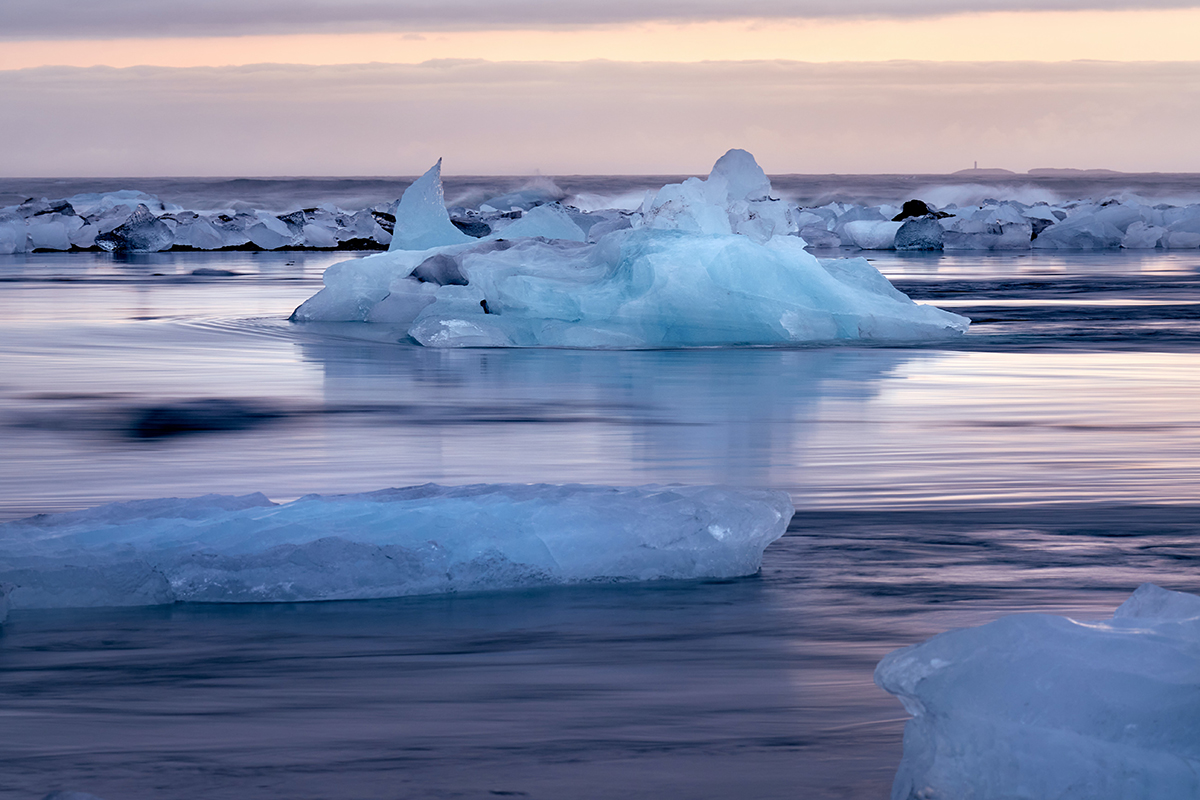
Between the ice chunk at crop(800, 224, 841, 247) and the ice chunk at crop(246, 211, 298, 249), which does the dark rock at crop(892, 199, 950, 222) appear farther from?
the ice chunk at crop(246, 211, 298, 249)

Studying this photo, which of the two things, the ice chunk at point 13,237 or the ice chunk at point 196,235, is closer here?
the ice chunk at point 13,237

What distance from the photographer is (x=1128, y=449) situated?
5711 millimetres

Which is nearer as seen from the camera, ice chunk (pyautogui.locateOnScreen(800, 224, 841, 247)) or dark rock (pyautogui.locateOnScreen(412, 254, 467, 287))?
dark rock (pyautogui.locateOnScreen(412, 254, 467, 287))

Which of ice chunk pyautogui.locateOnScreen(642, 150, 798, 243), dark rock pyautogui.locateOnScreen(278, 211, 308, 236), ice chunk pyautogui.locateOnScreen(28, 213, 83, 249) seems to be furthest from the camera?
dark rock pyautogui.locateOnScreen(278, 211, 308, 236)

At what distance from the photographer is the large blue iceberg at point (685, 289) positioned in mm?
11211

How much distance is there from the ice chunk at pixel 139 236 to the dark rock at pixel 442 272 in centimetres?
1707

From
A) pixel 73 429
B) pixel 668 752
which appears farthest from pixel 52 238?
pixel 668 752

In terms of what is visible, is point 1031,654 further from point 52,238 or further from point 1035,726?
point 52,238

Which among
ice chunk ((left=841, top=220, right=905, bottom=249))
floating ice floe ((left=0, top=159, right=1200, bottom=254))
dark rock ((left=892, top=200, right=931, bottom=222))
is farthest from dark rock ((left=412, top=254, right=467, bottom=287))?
dark rock ((left=892, top=200, right=931, bottom=222))

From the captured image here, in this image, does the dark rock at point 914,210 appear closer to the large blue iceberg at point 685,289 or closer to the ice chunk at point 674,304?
the large blue iceberg at point 685,289

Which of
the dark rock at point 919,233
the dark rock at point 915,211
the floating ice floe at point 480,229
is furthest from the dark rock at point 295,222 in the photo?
the dark rock at point 915,211

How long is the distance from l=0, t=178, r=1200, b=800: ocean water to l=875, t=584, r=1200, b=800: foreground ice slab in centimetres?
28

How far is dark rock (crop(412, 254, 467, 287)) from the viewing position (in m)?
13.1

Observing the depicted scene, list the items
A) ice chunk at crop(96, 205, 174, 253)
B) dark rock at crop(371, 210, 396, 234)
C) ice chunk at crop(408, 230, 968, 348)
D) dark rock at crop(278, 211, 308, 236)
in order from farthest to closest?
dark rock at crop(371, 210, 396, 234)
dark rock at crop(278, 211, 308, 236)
ice chunk at crop(96, 205, 174, 253)
ice chunk at crop(408, 230, 968, 348)
